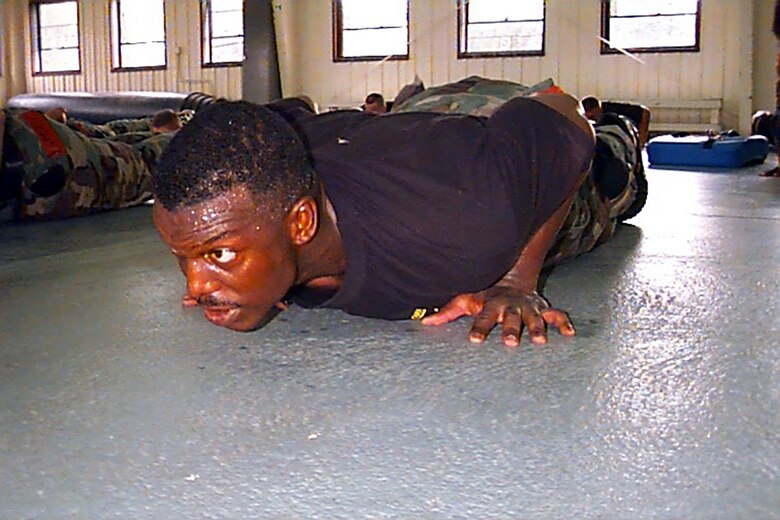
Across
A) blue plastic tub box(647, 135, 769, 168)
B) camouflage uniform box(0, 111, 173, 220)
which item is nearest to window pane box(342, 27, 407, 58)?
blue plastic tub box(647, 135, 769, 168)

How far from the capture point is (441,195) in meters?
1.54

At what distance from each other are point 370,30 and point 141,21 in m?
3.18

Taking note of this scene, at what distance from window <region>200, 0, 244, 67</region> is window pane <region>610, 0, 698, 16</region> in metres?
4.37

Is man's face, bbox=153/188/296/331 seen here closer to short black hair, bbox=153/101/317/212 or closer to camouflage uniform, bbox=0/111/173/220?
short black hair, bbox=153/101/317/212

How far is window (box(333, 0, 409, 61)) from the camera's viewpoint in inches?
401

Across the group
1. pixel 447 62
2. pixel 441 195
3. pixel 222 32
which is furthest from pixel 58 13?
pixel 441 195

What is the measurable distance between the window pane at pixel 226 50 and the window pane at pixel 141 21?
2.63ft

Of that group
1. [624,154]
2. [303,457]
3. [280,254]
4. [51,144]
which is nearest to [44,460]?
[303,457]

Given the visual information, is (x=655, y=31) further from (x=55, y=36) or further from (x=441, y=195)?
(x=441, y=195)

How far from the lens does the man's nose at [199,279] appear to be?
1.37 metres

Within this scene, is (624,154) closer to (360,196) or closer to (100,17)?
(360,196)

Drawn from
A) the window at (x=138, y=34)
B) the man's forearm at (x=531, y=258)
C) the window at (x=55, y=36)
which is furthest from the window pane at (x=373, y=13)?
the man's forearm at (x=531, y=258)

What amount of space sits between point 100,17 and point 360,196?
11251 mm

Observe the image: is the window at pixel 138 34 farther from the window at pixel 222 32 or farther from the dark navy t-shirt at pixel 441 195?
the dark navy t-shirt at pixel 441 195
